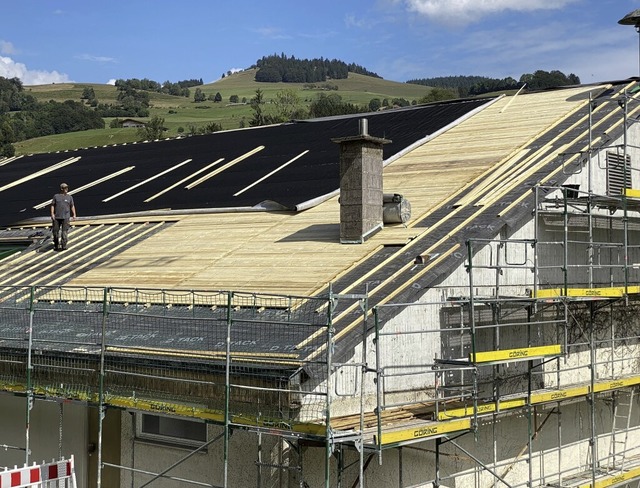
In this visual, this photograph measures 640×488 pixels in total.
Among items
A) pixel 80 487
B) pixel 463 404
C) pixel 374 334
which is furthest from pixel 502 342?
pixel 80 487

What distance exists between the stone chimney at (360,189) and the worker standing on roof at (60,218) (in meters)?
6.42

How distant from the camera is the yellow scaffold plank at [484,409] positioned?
434 inches

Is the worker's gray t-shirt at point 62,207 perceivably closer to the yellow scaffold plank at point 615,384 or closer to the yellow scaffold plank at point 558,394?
the yellow scaffold plank at point 558,394

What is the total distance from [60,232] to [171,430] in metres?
7.19

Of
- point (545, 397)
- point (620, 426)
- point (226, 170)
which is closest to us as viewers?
point (545, 397)

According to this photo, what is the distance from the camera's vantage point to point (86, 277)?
1564 cm

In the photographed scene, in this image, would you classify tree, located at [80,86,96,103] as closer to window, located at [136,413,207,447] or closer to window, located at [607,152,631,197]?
window, located at [607,152,631,197]

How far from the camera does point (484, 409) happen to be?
11641 mm

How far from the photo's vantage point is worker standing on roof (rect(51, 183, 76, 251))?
17.6 m

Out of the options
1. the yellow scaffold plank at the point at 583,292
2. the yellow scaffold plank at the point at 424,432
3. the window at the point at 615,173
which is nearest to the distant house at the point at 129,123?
the window at the point at 615,173

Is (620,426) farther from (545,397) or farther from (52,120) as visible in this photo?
(52,120)

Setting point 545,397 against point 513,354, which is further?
point 545,397

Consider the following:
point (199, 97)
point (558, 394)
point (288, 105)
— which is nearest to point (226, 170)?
point (558, 394)

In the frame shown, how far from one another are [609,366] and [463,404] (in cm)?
516
